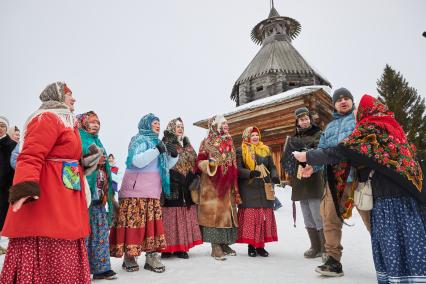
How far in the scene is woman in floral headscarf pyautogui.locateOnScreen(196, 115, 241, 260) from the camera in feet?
13.5

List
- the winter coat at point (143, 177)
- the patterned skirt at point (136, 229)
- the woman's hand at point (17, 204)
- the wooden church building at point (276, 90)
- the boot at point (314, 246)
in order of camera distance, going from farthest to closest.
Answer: the wooden church building at point (276, 90), the boot at point (314, 246), the winter coat at point (143, 177), the patterned skirt at point (136, 229), the woman's hand at point (17, 204)

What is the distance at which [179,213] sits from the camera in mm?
4164

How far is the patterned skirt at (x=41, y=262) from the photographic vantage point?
6.03 ft

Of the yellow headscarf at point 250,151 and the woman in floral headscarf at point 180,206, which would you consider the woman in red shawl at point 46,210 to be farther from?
the yellow headscarf at point 250,151

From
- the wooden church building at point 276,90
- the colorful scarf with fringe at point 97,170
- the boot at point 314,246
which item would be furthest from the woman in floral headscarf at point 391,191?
the wooden church building at point 276,90

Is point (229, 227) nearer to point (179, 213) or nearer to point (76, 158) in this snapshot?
point (179, 213)

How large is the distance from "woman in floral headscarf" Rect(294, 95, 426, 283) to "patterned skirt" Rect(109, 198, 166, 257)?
2159 mm

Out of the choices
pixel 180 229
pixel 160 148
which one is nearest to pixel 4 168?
pixel 160 148

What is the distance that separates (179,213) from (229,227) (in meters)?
0.71

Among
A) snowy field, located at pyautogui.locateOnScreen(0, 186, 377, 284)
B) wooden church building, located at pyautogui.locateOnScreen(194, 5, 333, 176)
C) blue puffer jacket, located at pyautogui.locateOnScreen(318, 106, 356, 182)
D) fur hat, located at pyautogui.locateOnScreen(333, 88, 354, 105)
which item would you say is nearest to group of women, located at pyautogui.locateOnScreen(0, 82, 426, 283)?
snowy field, located at pyautogui.locateOnScreen(0, 186, 377, 284)

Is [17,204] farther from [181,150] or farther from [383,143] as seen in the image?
[181,150]

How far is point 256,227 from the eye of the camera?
4.15 meters

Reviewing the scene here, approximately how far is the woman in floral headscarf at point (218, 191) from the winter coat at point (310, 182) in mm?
854

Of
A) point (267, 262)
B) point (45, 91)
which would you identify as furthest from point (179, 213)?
point (45, 91)
